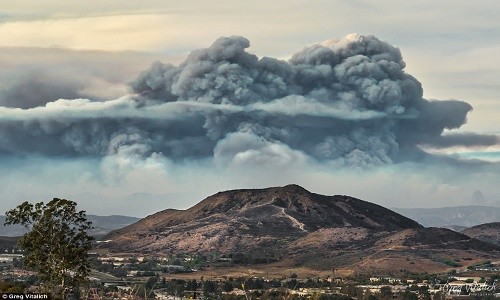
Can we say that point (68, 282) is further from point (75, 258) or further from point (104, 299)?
point (104, 299)

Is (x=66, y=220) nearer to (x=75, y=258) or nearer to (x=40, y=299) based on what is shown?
(x=75, y=258)

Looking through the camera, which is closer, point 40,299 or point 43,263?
point 40,299

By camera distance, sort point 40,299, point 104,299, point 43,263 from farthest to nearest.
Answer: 1. point 104,299
2. point 43,263
3. point 40,299

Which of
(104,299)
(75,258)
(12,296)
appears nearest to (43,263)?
(75,258)

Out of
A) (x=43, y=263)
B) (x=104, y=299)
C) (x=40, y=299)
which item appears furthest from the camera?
(x=104, y=299)

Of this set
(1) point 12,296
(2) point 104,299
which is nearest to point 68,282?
(1) point 12,296

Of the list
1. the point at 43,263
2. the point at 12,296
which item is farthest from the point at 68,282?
the point at 12,296

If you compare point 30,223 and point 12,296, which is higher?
point 30,223

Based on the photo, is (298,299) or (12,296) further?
(298,299)
